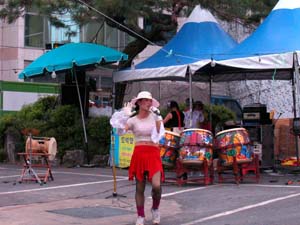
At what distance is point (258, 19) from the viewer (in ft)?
59.3

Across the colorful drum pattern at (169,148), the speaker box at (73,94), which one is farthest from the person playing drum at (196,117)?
the speaker box at (73,94)

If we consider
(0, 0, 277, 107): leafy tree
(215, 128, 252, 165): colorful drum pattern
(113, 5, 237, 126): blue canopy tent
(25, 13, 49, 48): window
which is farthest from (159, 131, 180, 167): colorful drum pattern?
(25, 13, 49, 48): window

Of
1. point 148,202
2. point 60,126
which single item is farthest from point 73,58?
point 148,202

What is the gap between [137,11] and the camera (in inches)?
611

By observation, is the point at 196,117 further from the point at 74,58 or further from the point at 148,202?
the point at 148,202

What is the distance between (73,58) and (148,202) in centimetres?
Result: 773

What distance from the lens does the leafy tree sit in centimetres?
1543

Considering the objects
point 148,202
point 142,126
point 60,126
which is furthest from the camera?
point 60,126

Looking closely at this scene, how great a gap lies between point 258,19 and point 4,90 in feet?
41.7

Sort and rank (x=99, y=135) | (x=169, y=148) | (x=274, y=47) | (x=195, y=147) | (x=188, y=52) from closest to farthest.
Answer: (x=195, y=147), (x=169, y=148), (x=274, y=47), (x=188, y=52), (x=99, y=135)

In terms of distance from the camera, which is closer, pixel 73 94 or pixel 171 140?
pixel 171 140

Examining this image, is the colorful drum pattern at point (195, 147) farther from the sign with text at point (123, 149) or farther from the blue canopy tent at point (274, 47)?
the sign with text at point (123, 149)

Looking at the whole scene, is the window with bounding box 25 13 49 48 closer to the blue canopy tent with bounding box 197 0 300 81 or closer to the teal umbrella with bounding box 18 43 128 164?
the teal umbrella with bounding box 18 43 128 164

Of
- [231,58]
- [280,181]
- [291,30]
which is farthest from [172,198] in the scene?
[291,30]
